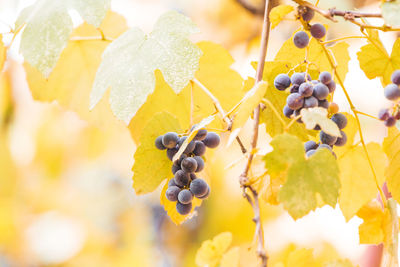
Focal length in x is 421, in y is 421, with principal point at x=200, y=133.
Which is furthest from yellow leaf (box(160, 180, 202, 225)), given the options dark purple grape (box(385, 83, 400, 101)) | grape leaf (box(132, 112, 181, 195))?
dark purple grape (box(385, 83, 400, 101))

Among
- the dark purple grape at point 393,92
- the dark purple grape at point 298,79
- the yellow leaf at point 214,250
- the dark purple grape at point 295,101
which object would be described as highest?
the dark purple grape at point 393,92

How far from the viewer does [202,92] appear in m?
0.60

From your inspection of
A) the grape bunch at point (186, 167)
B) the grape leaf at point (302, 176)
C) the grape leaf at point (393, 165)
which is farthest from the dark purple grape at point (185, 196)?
the grape leaf at point (393, 165)

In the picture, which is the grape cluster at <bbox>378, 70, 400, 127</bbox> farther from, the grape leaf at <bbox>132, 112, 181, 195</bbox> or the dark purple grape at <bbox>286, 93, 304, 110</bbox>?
the grape leaf at <bbox>132, 112, 181, 195</bbox>

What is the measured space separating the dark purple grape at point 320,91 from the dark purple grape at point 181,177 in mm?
152

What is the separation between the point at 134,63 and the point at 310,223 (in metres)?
1.72

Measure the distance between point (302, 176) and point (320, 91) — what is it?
3.6 inches

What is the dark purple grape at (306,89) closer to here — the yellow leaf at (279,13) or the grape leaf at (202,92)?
the yellow leaf at (279,13)

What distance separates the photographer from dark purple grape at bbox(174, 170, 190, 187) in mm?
437

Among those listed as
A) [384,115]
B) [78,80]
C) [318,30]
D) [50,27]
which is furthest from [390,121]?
[78,80]

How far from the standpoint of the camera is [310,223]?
Result: 6.53 ft

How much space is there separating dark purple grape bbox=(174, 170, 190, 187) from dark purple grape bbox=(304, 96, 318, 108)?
0.14 meters

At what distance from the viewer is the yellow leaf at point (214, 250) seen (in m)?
0.54

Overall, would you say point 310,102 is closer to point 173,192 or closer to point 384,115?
point 384,115
